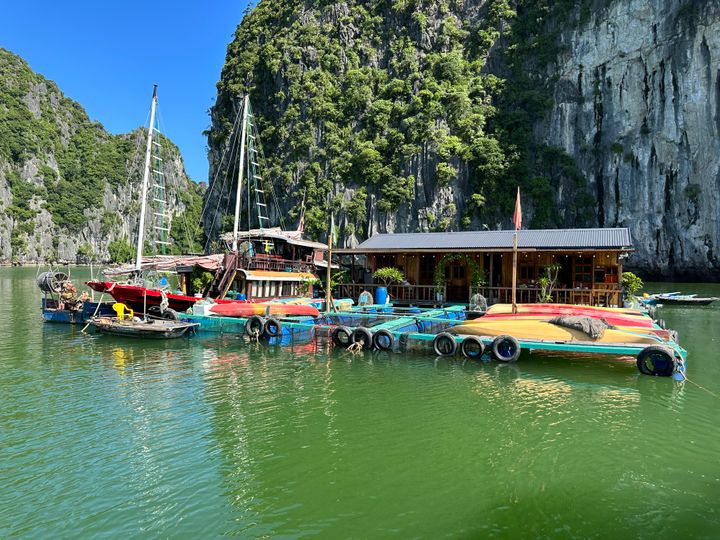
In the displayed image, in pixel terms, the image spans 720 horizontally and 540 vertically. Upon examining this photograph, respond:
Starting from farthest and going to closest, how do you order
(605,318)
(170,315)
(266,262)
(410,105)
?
(410,105) → (266,262) → (170,315) → (605,318)

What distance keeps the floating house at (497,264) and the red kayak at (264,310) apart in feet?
19.2

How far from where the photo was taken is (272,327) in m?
19.8

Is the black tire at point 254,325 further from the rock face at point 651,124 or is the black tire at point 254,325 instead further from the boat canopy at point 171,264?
the rock face at point 651,124

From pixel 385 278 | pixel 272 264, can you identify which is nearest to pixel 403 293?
pixel 385 278

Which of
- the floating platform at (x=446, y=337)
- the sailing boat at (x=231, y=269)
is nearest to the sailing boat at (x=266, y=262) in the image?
the sailing boat at (x=231, y=269)

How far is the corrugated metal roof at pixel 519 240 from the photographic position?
2208 centimetres

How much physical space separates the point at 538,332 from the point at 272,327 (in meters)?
11.1

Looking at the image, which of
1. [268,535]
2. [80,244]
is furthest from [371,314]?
[80,244]

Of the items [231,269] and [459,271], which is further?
[459,271]

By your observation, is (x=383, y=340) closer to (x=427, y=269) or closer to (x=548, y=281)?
(x=548, y=281)

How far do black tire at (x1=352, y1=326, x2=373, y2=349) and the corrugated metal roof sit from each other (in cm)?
911

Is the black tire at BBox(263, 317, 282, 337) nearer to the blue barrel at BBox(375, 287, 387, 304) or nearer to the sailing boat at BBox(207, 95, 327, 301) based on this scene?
the sailing boat at BBox(207, 95, 327, 301)

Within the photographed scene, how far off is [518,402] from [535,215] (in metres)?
49.7

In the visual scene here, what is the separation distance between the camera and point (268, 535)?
5.62m
